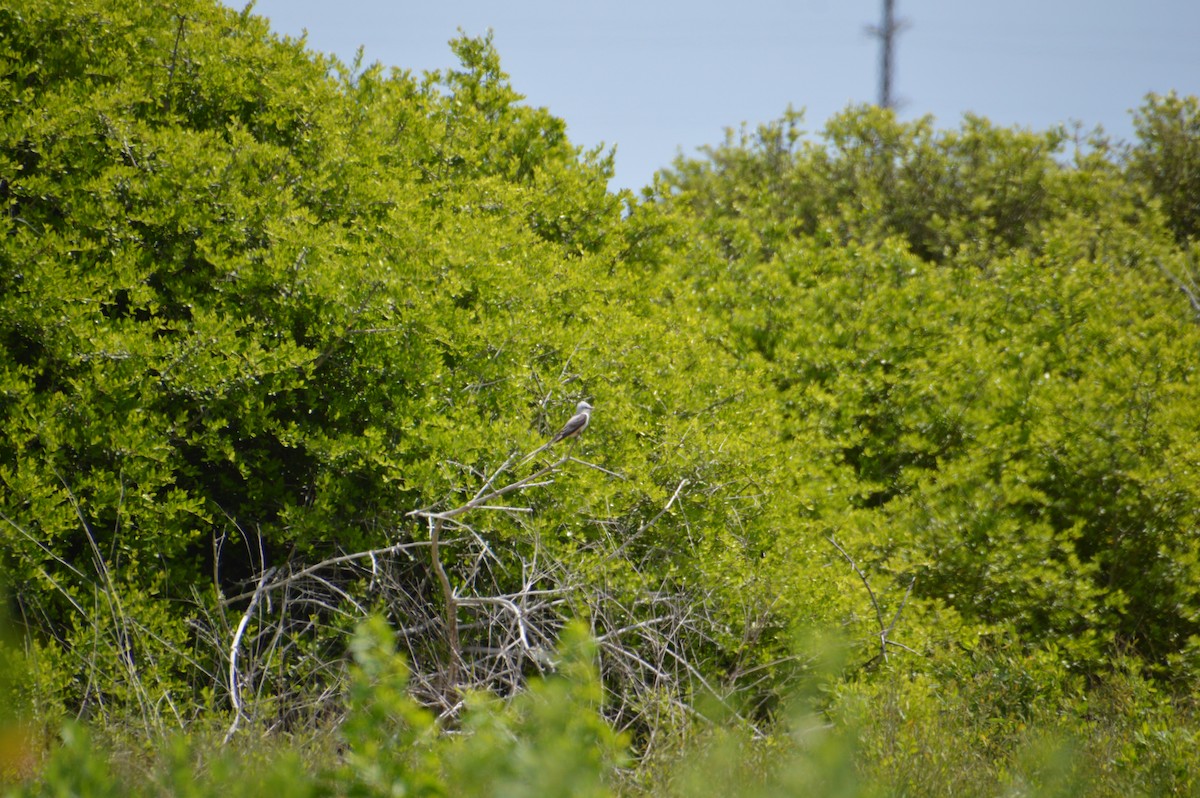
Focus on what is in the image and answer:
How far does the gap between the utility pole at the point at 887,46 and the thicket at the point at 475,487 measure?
12.5 m

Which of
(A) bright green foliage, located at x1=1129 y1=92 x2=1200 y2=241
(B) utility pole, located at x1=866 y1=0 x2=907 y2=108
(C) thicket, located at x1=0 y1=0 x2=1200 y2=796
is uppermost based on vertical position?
(B) utility pole, located at x1=866 y1=0 x2=907 y2=108

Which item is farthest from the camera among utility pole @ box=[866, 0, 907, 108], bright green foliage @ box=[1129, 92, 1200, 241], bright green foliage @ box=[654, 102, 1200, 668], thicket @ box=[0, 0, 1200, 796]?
utility pole @ box=[866, 0, 907, 108]

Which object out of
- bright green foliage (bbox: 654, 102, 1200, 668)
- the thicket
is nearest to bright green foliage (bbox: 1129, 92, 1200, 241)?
bright green foliage (bbox: 654, 102, 1200, 668)

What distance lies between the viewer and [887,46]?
64.5 ft

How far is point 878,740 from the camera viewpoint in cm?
371

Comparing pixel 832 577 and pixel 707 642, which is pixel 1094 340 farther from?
pixel 707 642

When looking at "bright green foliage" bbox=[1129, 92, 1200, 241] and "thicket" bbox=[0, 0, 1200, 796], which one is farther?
"bright green foliage" bbox=[1129, 92, 1200, 241]

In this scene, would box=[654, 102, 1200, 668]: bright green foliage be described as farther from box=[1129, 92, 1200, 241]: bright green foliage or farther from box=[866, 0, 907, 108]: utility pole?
box=[866, 0, 907, 108]: utility pole

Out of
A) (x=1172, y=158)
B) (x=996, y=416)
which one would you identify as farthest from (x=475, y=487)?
(x=1172, y=158)

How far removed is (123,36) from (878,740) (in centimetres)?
505

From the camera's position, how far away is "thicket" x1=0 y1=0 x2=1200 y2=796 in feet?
11.5

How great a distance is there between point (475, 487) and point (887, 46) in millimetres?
18045

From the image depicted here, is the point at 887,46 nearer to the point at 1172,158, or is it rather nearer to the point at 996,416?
the point at 1172,158

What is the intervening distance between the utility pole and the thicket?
41.1 ft
